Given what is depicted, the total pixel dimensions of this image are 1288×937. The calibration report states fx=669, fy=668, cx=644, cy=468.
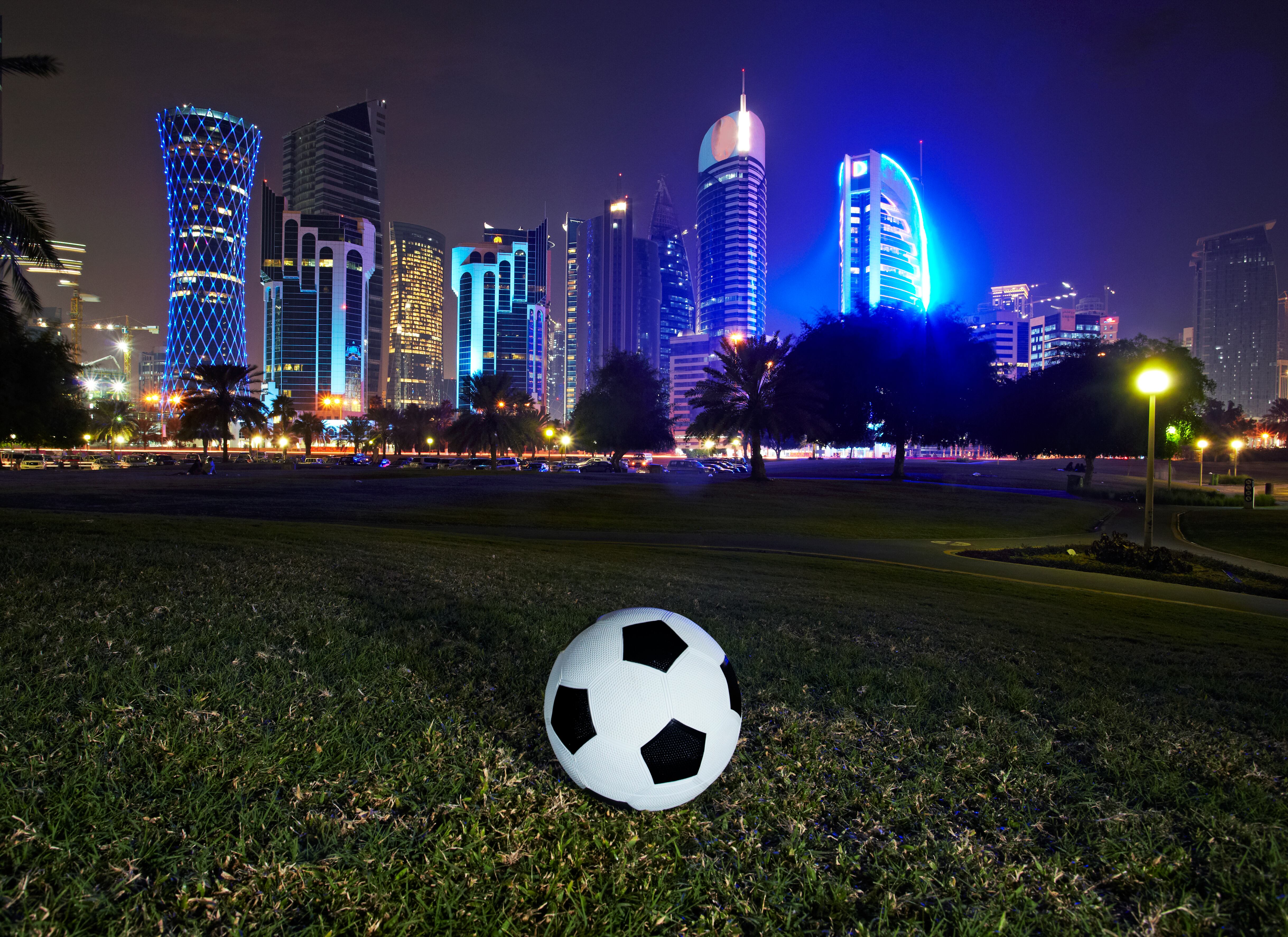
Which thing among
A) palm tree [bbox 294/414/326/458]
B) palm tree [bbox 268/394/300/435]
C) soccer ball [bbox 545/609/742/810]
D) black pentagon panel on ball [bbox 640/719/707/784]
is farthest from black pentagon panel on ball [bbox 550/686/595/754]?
palm tree [bbox 294/414/326/458]

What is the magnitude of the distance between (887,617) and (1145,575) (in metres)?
11.1

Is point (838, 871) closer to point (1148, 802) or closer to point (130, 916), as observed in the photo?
point (1148, 802)

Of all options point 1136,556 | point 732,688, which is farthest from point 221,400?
point 732,688

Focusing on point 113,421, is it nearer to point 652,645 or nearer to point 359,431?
point 359,431

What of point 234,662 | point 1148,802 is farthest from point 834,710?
point 234,662

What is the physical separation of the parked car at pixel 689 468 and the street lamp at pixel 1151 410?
3826cm

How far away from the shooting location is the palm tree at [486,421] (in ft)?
210

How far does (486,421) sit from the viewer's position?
64938 millimetres

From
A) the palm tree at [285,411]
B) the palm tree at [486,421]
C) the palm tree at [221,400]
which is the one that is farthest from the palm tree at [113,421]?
the palm tree at [486,421]

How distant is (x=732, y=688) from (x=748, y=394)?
142 feet

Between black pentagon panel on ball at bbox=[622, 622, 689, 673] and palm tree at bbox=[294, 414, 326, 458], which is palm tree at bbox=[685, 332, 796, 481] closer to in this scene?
black pentagon panel on ball at bbox=[622, 622, 689, 673]

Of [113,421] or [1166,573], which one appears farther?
[113,421]

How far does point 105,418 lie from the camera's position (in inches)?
3533

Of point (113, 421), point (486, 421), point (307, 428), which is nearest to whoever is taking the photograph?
point (486, 421)
